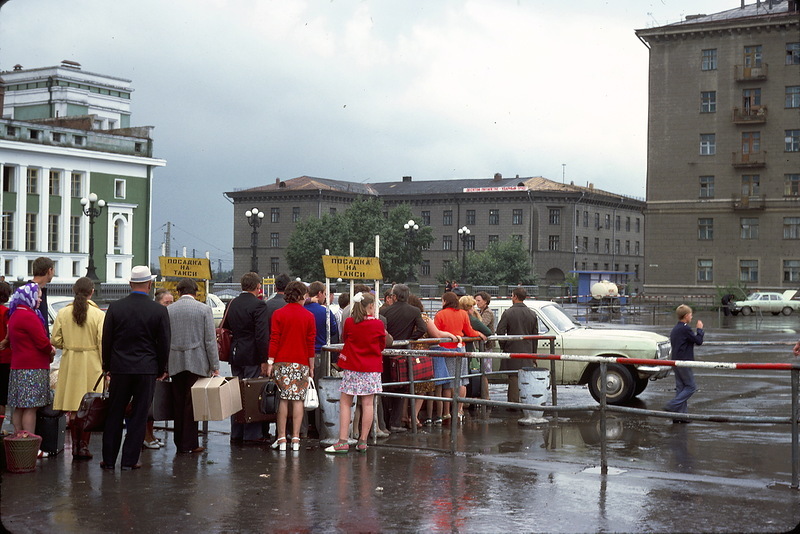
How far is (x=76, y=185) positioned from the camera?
8681 cm

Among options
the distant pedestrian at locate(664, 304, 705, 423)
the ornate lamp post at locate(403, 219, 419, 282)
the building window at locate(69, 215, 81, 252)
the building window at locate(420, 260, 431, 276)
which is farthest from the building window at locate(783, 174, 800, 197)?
the distant pedestrian at locate(664, 304, 705, 423)

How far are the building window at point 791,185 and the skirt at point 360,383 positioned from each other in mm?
66412

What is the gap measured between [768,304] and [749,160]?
1298 centimetres

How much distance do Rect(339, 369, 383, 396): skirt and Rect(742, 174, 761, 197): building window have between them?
6662cm

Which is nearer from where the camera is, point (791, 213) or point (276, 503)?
point (276, 503)

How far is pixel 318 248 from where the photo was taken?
101438mm

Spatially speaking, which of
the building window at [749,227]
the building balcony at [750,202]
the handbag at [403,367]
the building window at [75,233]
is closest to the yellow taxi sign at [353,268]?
the handbag at [403,367]

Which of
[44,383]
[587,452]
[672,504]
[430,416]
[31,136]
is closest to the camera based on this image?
[672,504]

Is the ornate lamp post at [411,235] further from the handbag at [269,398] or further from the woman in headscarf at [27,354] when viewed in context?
the woman in headscarf at [27,354]

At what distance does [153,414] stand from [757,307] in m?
58.1

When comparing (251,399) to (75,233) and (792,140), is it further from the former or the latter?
(75,233)

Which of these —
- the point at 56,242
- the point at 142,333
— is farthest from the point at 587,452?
the point at 56,242

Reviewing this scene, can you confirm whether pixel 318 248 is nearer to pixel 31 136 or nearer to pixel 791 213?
pixel 31 136

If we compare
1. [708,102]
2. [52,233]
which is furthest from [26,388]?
[52,233]
